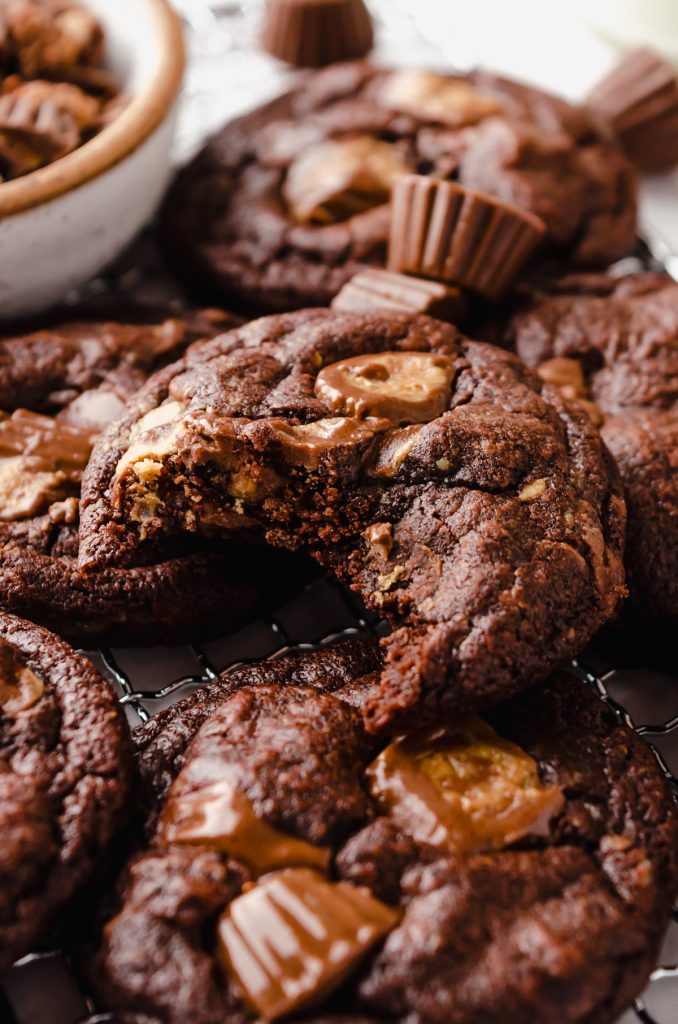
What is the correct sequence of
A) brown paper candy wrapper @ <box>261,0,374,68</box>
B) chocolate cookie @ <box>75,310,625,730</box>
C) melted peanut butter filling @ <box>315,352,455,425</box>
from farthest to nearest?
1. brown paper candy wrapper @ <box>261,0,374,68</box>
2. melted peanut butter filling @ <box>315,352,455,425</box>
3. chocolate cookie @ <box>75,310,625,730</box>

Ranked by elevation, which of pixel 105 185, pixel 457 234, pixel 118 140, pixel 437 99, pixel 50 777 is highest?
pixel 437 99

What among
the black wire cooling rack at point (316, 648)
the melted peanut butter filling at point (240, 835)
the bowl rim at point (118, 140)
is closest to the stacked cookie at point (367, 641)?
the melted peanut butter filling at point (240, 835)

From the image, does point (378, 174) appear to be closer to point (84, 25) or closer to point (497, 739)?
point (84, 25)

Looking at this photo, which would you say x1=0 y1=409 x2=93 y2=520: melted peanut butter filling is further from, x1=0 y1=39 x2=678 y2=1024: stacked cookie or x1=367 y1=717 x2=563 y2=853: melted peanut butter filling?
x1=367 y1=717 x2=563 y2=853: melted peanut butter filling

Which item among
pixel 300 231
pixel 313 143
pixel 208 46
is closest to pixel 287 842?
pixel 300 231

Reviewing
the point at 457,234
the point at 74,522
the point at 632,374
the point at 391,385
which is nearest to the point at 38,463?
the point at 74,522

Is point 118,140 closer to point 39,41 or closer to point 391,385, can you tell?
point 39,41

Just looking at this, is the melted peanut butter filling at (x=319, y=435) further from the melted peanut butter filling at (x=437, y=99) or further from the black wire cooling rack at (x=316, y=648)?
the melted peanut butter filling at (x=437, y=99)

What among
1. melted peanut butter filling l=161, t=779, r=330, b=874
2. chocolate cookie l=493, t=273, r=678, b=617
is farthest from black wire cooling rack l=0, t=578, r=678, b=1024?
melted peanut butter filling l=161, t=779, r=330, b=874
